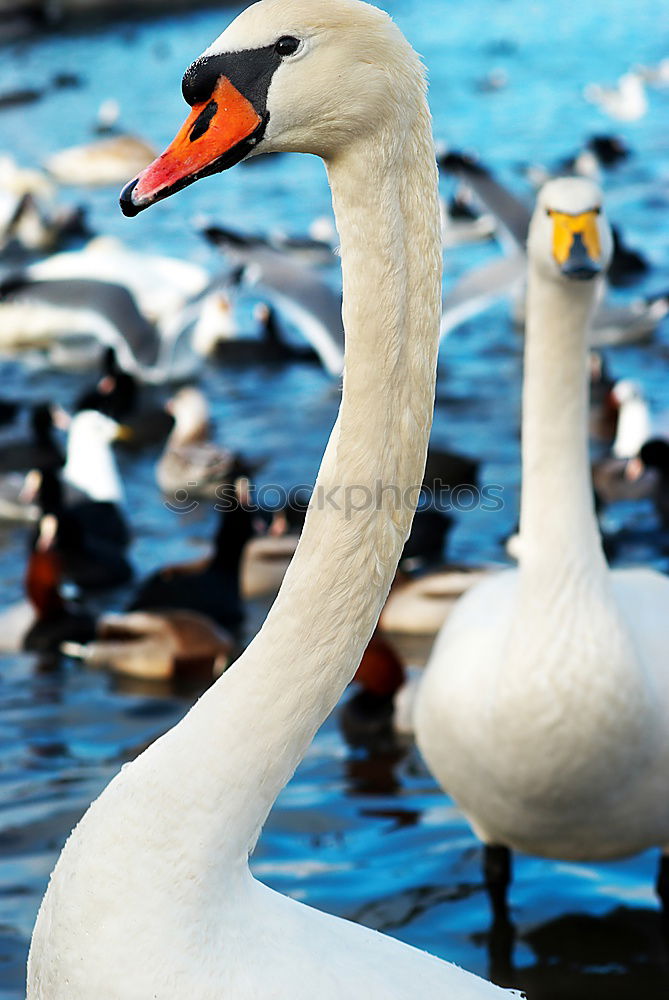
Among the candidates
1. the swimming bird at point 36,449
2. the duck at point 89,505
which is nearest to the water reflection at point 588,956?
the duck at point 89,505

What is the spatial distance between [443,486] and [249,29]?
814 centimetres

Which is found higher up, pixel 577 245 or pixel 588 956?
pixel 577 245

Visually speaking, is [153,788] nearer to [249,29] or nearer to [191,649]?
[249,29]

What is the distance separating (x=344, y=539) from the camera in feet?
8.40

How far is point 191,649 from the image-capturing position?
799cm

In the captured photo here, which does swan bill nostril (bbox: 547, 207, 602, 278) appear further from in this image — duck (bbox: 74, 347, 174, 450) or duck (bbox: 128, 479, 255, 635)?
duck (bbox: 74, 347, 174, 450)

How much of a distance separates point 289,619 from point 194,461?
8.44 meters

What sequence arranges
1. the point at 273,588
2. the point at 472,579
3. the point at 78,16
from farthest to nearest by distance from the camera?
the point at 78,16
the point at 273,588
the point at 472,579

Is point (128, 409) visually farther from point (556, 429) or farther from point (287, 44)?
point (287, 44)

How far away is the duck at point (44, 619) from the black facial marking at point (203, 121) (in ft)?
20.5

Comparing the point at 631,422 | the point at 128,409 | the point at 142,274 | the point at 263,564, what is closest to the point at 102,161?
the point at 142,274

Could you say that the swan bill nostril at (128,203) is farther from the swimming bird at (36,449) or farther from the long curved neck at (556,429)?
the swimming bird at (36,449)

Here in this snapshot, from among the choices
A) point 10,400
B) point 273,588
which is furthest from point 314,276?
point 273,588

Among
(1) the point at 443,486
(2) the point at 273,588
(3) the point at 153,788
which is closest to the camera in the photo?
(3) the point at 153,788
